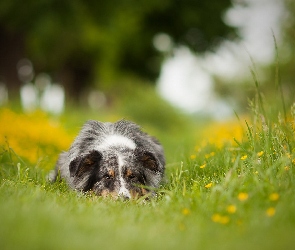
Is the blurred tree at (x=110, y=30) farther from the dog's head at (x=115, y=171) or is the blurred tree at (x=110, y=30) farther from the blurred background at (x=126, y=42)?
the dog's head at (x=115, y=171)

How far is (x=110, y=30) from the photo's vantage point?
540 inches

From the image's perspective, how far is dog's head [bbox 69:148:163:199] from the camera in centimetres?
495

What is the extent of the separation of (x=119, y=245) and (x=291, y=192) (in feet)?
5.59

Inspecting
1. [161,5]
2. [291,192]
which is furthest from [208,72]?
[291,192]

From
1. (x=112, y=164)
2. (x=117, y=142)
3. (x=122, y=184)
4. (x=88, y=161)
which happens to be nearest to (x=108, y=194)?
(x=122, y=184)

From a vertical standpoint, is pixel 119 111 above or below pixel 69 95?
below

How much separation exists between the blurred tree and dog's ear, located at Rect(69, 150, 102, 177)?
8.13m

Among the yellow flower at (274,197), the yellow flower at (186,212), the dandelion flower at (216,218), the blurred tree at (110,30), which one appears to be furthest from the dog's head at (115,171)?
the blurred tree at (110,30)

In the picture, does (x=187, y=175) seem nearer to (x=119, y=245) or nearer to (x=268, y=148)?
(x=268, y=148)

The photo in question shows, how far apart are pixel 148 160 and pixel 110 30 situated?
353 inches

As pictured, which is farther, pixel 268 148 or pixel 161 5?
pixel 161 5

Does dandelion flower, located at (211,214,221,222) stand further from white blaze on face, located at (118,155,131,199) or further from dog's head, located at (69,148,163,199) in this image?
dog's head, located at (69,148,163,199)

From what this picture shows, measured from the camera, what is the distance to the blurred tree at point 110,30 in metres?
12.9

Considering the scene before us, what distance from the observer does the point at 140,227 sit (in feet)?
11.2
